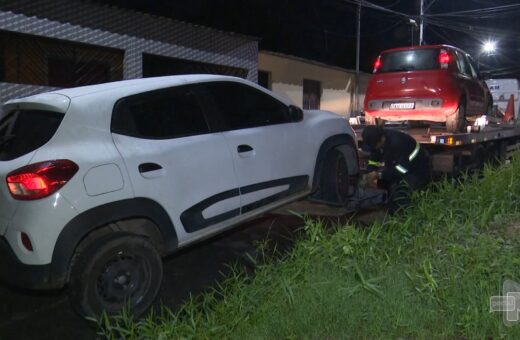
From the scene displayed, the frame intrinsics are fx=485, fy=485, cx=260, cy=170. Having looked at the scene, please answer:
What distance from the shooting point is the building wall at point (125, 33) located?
764 centimetres

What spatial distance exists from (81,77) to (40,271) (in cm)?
707

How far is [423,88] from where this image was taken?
25.6 feet

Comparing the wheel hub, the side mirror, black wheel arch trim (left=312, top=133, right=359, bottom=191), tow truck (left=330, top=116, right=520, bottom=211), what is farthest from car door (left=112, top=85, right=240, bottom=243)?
tow truck (left=330, top=116, right=520, bottom=211)

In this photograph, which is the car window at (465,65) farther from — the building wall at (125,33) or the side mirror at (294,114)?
the building wall at (125,33)

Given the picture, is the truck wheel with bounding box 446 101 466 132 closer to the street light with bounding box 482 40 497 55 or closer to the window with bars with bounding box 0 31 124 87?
the window with bars with bounding box 0 31 124 87

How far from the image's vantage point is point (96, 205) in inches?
125

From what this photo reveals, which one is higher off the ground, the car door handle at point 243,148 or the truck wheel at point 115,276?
the car door handle at point 243,148

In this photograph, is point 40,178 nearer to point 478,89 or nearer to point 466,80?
point 466,80

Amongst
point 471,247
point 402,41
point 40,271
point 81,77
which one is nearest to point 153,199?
point 40,271

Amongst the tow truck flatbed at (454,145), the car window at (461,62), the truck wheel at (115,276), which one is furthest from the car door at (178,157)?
the car window at (461,62)

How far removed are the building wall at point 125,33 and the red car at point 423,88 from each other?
4.16m

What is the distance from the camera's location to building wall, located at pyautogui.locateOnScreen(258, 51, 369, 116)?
1491cm

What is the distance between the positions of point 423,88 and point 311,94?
1037 cm

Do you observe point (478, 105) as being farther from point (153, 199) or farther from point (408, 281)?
point (153, 199)
